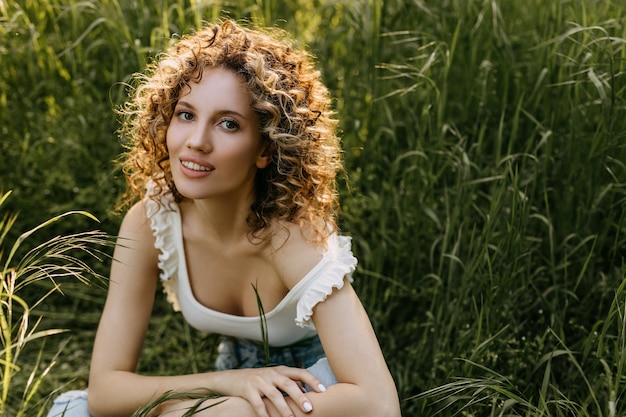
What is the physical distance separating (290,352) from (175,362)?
25.8 inches

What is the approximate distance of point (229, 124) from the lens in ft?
6.16

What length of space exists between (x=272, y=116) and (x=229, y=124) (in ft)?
0.35

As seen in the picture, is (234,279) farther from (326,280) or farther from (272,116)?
(272,116)

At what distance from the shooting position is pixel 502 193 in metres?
2.17

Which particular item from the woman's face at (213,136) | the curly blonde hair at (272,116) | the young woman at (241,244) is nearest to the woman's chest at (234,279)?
the young woman at (241,244)

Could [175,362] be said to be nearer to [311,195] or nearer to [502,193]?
[311,195]

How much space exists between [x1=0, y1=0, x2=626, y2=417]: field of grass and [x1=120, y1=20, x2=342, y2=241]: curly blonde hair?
448mm

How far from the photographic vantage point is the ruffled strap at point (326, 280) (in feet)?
6.08

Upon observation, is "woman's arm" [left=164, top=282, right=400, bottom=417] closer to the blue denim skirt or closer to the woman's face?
the blue denim skirt

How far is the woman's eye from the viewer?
73.8 inches

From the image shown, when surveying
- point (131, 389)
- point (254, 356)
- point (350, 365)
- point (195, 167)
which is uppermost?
point (195, 167)

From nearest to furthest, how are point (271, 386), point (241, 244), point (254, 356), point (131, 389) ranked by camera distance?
point (271, 386)
point (131, 389)
point (241, 244)
point (254, 356)

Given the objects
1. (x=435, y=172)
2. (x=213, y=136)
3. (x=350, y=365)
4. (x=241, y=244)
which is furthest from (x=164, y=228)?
(x=435, y=172)

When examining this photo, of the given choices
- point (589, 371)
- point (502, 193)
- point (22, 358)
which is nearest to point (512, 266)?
point (502, 193)
